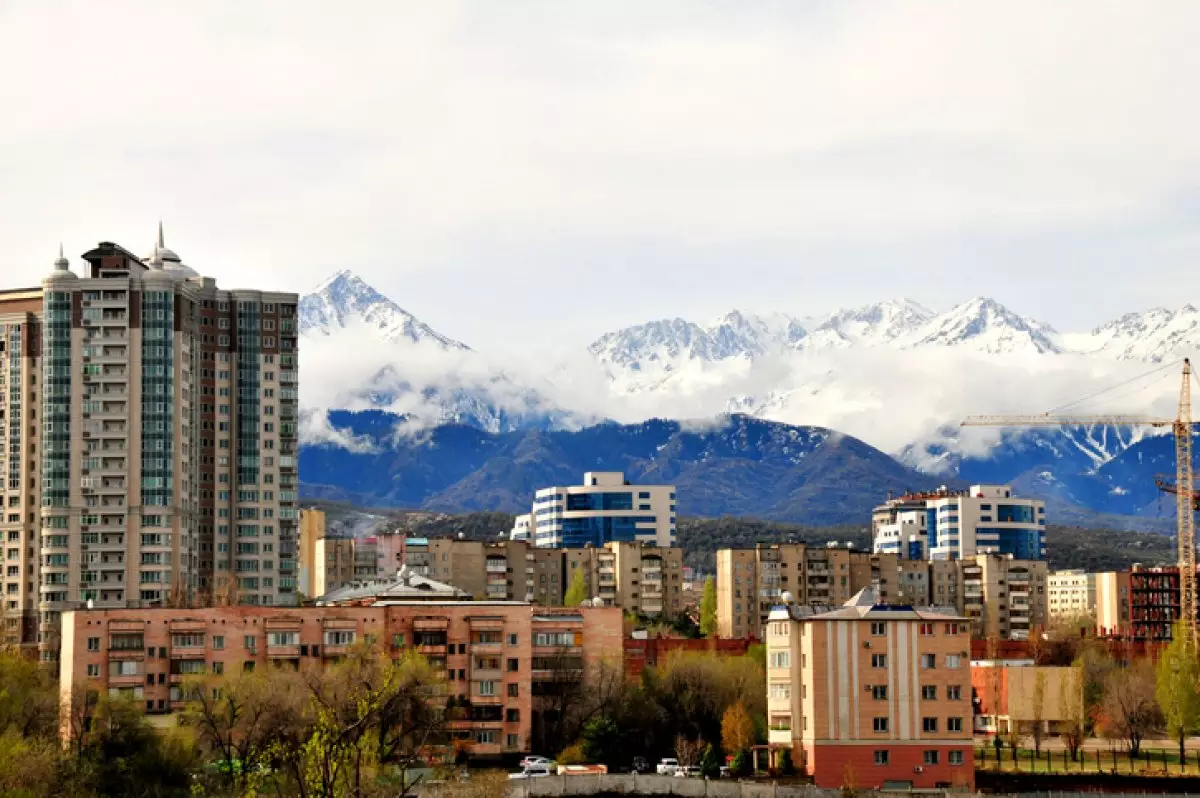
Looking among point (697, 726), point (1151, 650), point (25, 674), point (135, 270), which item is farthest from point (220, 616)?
point (1151, 650)

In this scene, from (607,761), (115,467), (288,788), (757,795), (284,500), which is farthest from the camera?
(284,500)

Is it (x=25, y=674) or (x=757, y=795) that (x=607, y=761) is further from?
(x=25, y=674)

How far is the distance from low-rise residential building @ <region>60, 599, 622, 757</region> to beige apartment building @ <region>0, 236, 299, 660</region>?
37174mm

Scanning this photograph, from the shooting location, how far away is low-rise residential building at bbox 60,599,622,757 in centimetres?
11619

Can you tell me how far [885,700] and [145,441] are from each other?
73732 millimetres

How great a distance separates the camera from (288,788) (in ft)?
293

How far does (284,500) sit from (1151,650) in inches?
2971

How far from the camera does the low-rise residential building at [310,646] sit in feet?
381

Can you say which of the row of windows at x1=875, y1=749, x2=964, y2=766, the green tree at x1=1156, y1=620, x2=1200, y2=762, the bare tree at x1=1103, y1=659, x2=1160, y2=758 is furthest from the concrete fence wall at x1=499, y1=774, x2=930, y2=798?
the green tree at x1=1156, y1=620, x2=1200, y2=762

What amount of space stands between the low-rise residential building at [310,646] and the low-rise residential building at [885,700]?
17.9 m

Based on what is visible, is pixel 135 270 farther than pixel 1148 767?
Yes

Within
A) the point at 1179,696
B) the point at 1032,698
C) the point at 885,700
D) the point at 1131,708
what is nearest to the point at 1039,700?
the point at 1032,698

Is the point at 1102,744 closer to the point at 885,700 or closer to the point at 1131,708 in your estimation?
the point at 1131,708

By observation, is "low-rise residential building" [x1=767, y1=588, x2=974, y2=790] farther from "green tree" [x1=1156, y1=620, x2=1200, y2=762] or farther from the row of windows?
"green tree" [x1=1156, y1=620, x2=1200, y2=762]
